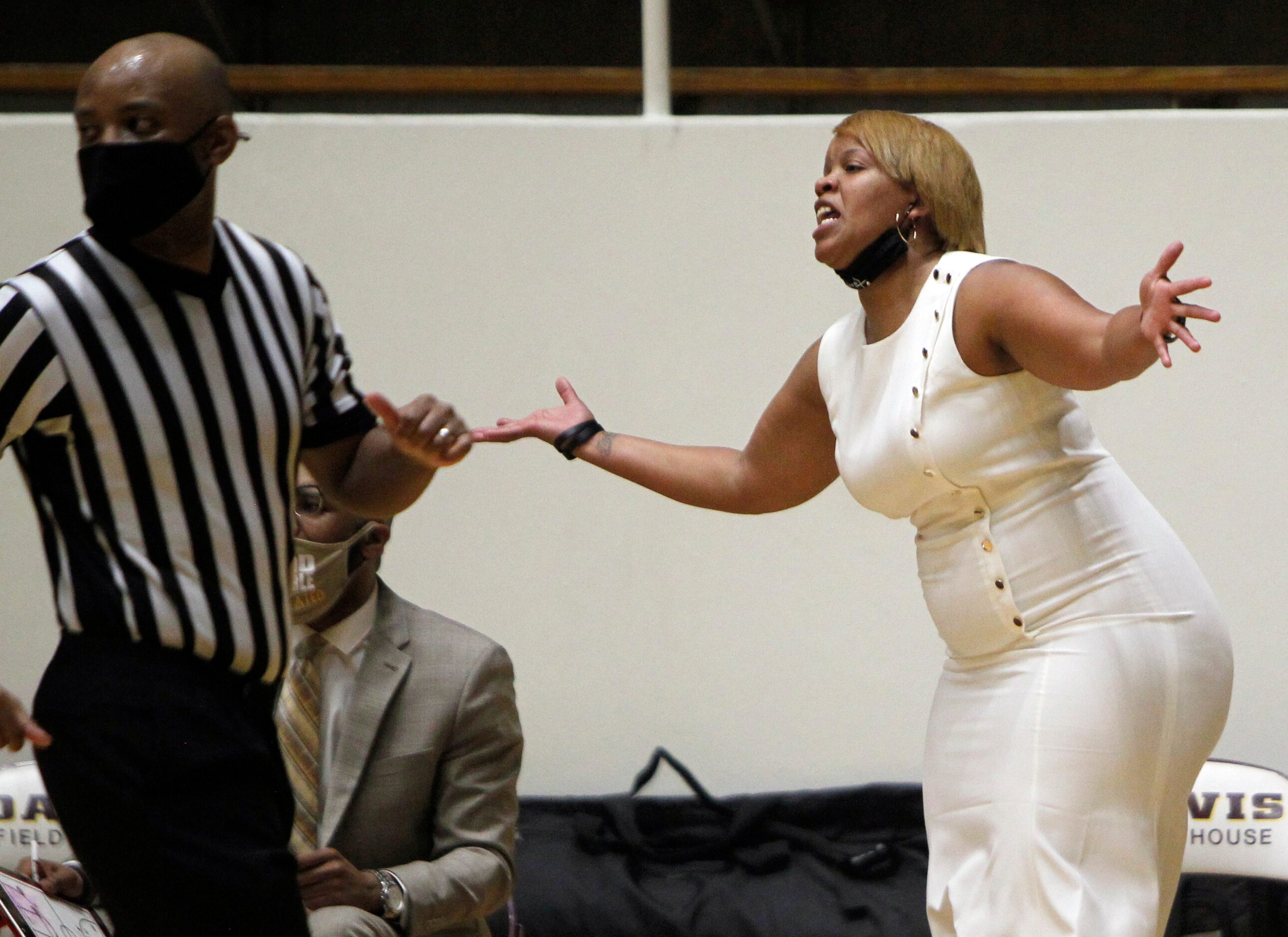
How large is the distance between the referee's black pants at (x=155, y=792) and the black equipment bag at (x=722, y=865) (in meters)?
1.60

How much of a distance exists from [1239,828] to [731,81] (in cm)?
209

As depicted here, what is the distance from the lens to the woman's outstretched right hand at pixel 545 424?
238 cm

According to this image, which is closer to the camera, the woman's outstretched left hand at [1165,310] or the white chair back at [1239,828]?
the woman's outstretched left hand at [1165,310]

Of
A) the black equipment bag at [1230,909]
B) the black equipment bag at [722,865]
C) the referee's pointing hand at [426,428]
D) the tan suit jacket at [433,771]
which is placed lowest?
the black equipment bag at [1230,909]

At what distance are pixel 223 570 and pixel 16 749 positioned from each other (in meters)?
0.26

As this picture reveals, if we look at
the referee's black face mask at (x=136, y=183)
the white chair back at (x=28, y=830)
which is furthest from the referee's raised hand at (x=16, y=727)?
the white chair back at (x=28, y=830)

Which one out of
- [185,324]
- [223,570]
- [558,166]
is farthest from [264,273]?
[558,166]

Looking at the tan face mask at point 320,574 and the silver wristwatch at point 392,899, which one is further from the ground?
the tan face mask at point 320,574

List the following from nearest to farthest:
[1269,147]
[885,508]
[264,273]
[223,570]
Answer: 1. [223,570]
2. [264,273]
3. [885,508]
4. [1269,147]

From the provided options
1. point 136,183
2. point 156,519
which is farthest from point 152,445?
point 136,183

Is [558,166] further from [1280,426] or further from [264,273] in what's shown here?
[264,273]

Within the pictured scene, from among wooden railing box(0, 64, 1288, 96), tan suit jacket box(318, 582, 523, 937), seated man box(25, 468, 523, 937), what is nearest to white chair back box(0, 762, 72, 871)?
seated man box(25, 468, 523, 937)

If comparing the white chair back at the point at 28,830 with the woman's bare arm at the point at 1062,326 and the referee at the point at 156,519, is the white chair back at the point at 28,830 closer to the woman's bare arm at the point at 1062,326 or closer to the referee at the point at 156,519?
the referee at the point at 156,519

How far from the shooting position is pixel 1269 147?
3463mm
